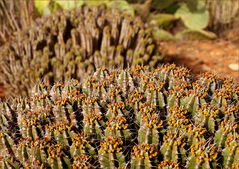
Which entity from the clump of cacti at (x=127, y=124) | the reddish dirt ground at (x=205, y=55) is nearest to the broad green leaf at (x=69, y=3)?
the reddish dirt ground at (x=205, y=55)

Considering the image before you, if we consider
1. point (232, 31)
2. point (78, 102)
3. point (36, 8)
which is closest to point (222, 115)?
point (78, 102)

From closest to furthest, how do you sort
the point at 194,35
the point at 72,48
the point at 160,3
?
Answer: the point at 72,48
the point at 194,35
the point at 160,3

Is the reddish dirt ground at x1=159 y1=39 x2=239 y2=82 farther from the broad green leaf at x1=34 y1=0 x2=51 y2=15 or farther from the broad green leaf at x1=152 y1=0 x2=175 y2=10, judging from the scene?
the broad green leaf at x1=34 y1=0 x2=51 y2=15

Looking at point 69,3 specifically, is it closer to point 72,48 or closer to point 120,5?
point 120,5

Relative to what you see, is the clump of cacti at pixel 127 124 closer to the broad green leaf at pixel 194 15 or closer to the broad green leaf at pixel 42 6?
the broad green leaf at pixel 42 6

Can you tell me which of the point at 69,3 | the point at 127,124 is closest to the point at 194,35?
the point at 69,3

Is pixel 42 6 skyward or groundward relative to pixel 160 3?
skyward
